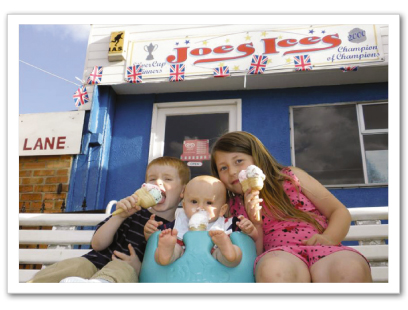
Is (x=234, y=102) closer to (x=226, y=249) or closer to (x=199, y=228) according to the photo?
(x=199, y=228)

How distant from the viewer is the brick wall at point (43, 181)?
15.6ft

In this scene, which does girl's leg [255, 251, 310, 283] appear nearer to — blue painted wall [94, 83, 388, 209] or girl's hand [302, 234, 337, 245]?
girl's hand [302, 234, 337, 245]

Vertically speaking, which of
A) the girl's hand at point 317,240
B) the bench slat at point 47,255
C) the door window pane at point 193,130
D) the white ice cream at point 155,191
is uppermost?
the door window pane at point 193,130

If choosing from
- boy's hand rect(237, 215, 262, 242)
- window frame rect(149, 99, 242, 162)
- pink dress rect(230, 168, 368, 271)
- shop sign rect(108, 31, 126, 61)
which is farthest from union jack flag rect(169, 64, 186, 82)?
boy's hand rect(237, 215, 262, 242)

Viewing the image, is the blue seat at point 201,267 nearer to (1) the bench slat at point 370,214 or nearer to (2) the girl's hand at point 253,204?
(2) the girl's hand at point 253,204

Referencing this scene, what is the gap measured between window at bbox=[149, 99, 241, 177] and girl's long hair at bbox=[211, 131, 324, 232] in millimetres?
2577

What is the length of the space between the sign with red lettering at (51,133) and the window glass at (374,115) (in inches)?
147

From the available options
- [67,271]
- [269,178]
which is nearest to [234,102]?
[269,178]

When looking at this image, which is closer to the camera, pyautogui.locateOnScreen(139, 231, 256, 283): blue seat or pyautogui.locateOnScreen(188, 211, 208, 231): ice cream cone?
pyautogui.locateOnScreen(139, 231, 256, 283): blue seat

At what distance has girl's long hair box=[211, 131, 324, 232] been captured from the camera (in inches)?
77.0

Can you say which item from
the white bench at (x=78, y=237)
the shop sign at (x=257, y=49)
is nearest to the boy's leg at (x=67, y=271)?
the white bench at (x=78, y=237)

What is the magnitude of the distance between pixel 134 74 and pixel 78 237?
2.92m

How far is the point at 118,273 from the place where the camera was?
68.2 inches
